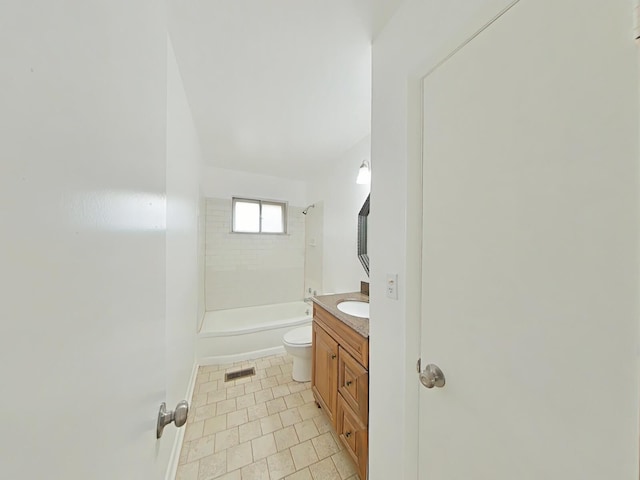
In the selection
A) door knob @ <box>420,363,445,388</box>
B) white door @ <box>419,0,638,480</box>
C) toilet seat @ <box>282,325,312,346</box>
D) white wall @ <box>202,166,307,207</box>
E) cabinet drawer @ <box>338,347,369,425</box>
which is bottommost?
toilet seat @ <box>282,325,312,346</box>

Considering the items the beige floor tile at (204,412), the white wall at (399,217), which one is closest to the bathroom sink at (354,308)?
the white wall at (399,217)

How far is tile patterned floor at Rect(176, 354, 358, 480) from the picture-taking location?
1.31m

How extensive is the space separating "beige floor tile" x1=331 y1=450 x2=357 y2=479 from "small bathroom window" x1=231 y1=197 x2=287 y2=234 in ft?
9.30

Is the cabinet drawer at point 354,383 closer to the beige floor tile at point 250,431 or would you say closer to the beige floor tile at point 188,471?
the beige floor tile at point 250,431

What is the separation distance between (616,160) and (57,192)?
3.05ft

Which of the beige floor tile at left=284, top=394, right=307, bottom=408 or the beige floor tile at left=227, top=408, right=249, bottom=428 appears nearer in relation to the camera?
the beige floor tile at left=227, top=408, right=249, bottom=428

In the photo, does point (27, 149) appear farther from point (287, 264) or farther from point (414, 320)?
point (287, 264)

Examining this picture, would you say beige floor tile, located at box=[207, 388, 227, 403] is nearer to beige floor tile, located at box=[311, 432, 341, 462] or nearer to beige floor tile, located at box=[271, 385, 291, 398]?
beige floor tile, located at box=[271, 385, 291, 398]

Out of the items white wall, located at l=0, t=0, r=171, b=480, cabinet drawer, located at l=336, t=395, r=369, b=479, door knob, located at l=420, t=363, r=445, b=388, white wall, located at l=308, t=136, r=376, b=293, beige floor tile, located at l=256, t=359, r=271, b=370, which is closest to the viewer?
white wall, located at l=0, t=0, r=171, b=480

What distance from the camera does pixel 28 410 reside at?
231mm

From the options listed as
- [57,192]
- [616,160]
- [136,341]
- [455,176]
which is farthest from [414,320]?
[57,192]

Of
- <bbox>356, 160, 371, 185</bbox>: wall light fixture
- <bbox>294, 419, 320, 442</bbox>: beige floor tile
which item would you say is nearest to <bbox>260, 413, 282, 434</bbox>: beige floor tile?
<bbox>294, 419, 320, 442</bbox>: beige floor tile

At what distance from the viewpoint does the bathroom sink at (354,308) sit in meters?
1.62

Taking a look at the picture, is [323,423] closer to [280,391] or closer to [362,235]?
[280,391]
